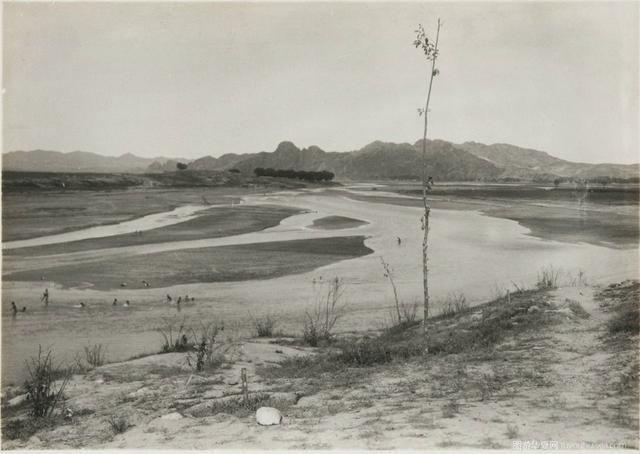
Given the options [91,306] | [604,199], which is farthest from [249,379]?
[604,199]

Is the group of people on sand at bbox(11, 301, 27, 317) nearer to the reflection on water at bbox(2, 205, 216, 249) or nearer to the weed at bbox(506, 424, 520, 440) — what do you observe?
the reflection on water at bbox(2, 205, 216, 249)

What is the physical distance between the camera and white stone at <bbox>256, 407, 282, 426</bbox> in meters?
6.60


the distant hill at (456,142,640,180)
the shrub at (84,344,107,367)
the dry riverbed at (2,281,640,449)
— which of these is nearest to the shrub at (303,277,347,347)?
the dry riverbed at (2,281,640,449)

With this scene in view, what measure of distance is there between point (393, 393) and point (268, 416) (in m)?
2.02

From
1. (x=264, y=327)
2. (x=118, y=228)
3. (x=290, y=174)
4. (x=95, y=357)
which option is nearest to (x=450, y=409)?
(x=264, y=327)

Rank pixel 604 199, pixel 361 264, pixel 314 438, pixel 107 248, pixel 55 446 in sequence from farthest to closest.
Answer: pixel 604 199 < pixel 107 248 < pixel 361 264 < pixel 55 446 < pixel 314 438

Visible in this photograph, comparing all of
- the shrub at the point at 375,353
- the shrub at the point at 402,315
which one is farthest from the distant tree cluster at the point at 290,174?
the shrub at the point at 375,353

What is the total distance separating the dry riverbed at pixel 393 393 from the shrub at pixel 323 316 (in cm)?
50

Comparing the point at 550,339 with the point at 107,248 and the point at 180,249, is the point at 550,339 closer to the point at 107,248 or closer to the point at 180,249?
the point at 180,249

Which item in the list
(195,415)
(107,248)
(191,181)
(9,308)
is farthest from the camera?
(191,181)

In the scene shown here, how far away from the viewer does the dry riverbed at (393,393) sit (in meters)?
6.09

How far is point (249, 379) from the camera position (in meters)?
9.09

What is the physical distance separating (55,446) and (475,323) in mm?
8701

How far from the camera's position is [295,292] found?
58.0 ft
